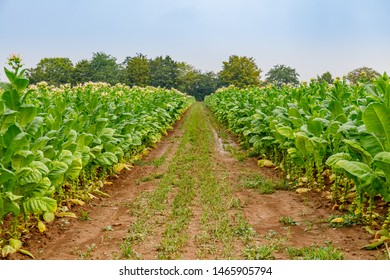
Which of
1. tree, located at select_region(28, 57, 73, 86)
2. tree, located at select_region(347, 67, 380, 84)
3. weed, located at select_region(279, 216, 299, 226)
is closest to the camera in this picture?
weed, located at select_region(279, 216, 299, 226)

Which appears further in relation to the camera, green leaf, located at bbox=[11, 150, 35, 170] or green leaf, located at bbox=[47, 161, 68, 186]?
green leaf, located at bbox=[47, 161, 68, 186]

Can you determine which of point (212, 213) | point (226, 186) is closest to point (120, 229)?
point (212, 213)

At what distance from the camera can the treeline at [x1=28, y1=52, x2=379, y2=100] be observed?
56.5m

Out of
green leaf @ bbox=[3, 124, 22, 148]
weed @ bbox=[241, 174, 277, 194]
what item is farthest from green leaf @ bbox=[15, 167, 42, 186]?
weed @ bbox=[241, 174, 277, 194]

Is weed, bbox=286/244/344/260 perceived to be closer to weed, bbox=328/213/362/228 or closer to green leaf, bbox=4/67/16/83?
weed, bbox=328/213/362/228

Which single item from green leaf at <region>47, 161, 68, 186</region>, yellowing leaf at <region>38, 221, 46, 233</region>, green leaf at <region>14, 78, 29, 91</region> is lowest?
yellowing leaf at <region>38, 221, 46, 233</region>

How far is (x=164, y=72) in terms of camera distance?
75.8 meters

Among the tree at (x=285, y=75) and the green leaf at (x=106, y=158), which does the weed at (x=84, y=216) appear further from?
the tree at (x=285, y=75)

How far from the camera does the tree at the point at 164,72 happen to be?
74875mm

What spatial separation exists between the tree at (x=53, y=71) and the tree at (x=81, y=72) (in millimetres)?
718

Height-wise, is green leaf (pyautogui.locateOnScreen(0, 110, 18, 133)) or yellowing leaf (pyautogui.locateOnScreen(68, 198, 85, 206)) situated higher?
green leaf (pyautogui.locateOnScreen(0, 110, 18, 133))

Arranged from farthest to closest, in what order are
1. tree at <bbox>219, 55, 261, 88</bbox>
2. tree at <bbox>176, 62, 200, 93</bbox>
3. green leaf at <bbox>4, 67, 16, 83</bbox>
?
tree at <bbox>176, 62, 200, 93</bbox> → tree at <bbox>219, 55, 261, 88</bbox> → green leaf at <bbox>4, 67, 16, 83</bbox>

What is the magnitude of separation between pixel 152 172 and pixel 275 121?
8.34ft
